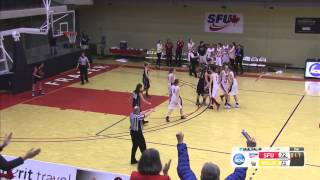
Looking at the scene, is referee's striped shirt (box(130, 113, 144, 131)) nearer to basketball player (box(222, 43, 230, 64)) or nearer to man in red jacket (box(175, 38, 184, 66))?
basketball player (box(222, 43, 230, 64))

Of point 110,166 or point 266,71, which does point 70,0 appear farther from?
point 110,166

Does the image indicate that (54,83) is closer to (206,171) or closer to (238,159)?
(238,159)

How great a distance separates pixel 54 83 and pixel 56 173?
15.4 meters

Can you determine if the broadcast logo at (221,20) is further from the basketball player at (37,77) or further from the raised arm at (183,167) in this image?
the raised arm at (183,167)

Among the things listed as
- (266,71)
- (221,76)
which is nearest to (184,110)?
(221,76)

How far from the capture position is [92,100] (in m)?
19.2

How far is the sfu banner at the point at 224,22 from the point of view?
2809 centimetres

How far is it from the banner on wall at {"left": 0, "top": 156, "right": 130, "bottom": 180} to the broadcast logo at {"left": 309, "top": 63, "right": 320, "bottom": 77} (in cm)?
1980

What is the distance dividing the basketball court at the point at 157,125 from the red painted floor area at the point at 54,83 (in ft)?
0.51

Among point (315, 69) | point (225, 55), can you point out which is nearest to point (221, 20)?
point (225, 55)

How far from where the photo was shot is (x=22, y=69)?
20.6m

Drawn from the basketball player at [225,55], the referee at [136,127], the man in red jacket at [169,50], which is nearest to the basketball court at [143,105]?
the referee at [136,127]

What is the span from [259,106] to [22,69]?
10.4 metres
